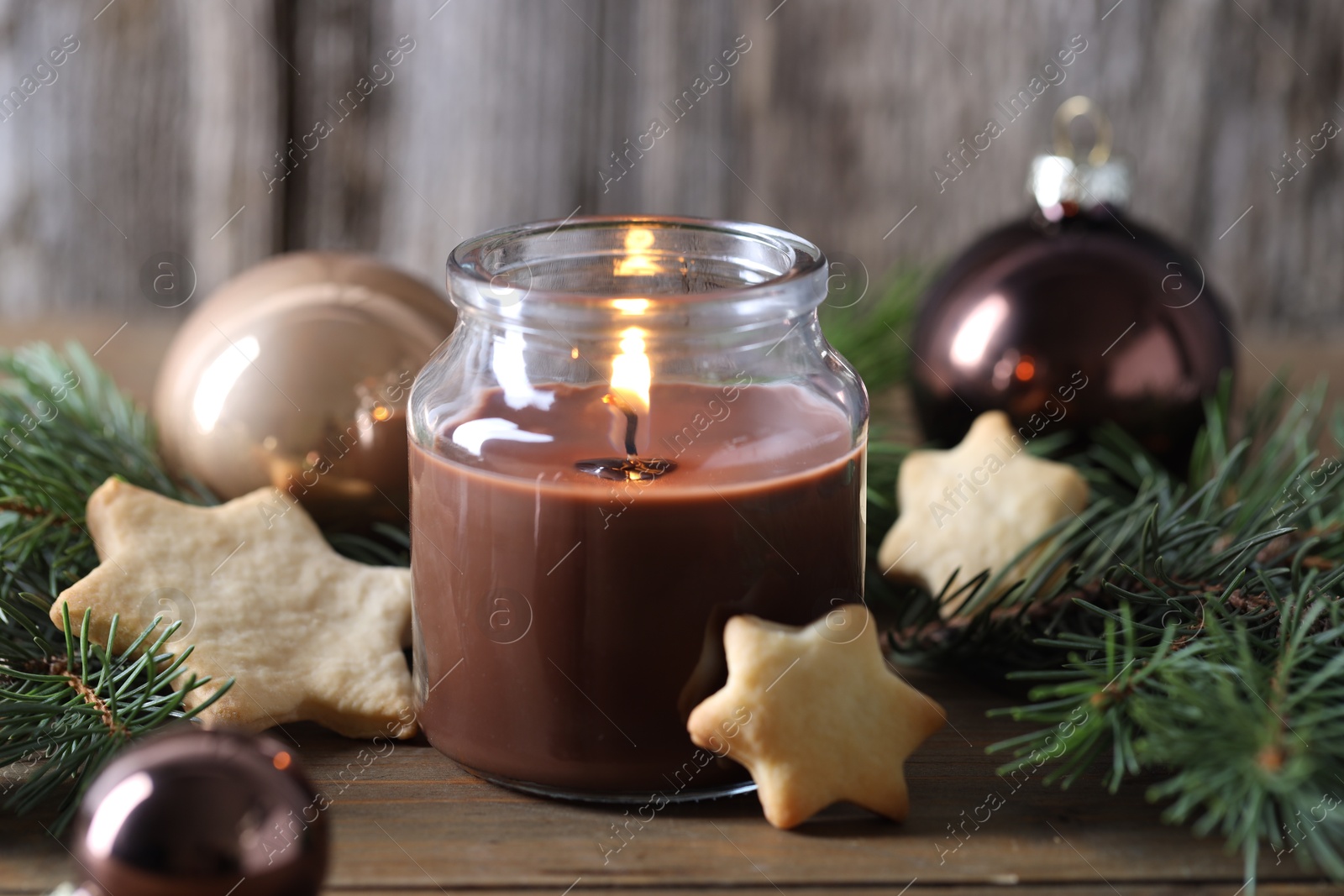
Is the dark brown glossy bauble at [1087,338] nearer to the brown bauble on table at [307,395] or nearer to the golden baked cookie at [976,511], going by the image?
the golden baked cookie at [976,511]

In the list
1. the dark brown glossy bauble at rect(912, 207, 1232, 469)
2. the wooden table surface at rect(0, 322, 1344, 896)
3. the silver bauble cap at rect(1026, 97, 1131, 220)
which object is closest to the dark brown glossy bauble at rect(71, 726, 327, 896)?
the wooden table surface at rect(0, 322, 1344, 896)

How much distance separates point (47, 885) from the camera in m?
0.51

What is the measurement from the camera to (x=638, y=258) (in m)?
0.69

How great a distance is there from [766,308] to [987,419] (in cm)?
30

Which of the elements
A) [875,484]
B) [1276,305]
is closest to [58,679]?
[875,484]

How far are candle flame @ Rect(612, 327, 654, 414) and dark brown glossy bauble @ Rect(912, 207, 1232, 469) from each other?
0.41 m

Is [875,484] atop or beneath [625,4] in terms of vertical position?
beneath

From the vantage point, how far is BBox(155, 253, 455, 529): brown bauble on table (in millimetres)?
786

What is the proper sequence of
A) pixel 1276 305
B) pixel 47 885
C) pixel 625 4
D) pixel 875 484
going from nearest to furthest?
pixel 47 885 → pixel 875 484 → pixel 625 4 → pixel 1276 305

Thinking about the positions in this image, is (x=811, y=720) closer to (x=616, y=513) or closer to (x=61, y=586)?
(x=616, y=513)

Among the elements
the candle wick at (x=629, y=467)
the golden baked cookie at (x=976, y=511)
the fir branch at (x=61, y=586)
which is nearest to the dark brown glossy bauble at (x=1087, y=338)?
the golden baked cookie at (x=976, y=511)

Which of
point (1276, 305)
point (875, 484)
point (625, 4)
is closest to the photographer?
point (875, 484)

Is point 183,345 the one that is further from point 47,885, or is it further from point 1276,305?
point 1276,305

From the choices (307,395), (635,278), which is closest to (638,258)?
(635,278)
